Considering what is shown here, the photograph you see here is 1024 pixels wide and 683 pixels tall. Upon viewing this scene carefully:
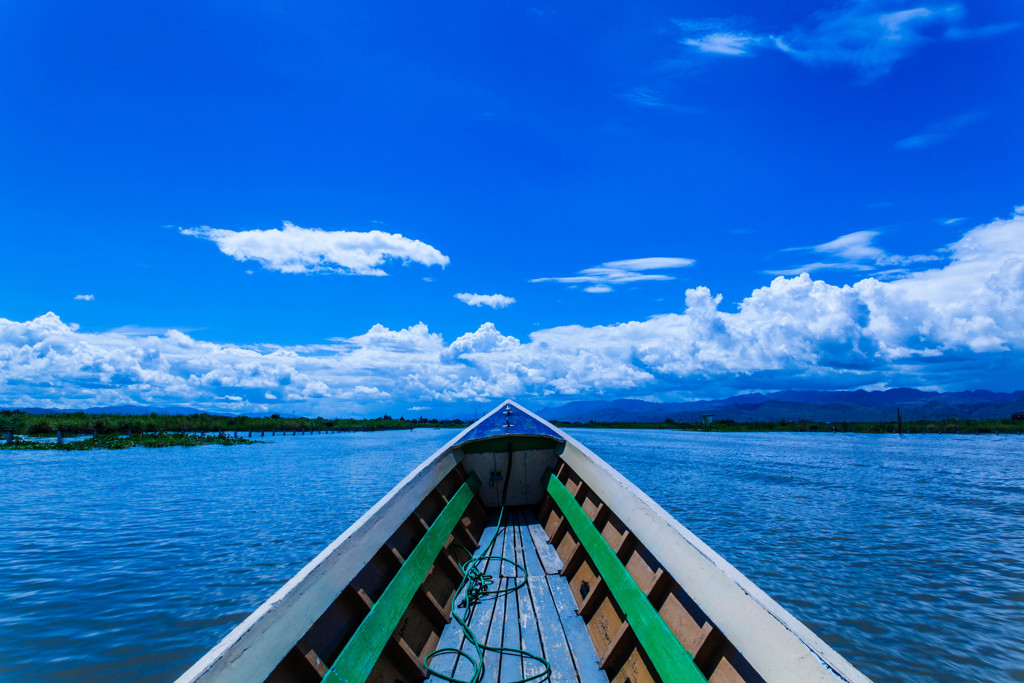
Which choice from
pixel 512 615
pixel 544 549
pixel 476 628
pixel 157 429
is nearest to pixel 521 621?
pixel 512 615

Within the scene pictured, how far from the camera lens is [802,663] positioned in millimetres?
1957

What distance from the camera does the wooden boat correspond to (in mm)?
2242

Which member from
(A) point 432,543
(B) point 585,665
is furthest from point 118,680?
(B) point 585,665

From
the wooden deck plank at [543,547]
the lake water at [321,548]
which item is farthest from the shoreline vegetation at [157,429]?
the wooden deck plank at [543,547]

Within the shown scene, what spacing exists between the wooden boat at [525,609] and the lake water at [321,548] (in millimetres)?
4107

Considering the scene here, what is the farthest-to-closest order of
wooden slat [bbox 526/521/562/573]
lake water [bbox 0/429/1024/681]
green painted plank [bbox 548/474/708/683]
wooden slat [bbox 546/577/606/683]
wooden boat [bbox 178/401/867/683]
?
lake water [bbox 0/429/1024/681]
wooden slat [bbox 526/521/562/573]
wooden slat [bbox 546/577/606/683]
green painted plank [bbox 548/474/708/683]
wooden boat [bbox 178/401/867/683]

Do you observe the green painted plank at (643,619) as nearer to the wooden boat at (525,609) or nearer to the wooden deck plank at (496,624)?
the wooden boat at (525,609)

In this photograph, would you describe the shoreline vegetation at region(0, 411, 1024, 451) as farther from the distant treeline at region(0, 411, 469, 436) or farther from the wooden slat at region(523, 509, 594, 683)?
the wooden slat at region(523, 509, 594, 683)

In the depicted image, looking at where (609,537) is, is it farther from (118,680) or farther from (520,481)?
(118,680)

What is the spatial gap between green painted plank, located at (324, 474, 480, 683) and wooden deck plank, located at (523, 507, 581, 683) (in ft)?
3.17

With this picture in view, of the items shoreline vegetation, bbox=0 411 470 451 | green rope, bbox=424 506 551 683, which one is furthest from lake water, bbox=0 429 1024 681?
shoreline vegetation, bbox=0 411 470 451

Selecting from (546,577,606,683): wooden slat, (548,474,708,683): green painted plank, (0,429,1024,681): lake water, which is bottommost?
(0,429,1024,681): lake water

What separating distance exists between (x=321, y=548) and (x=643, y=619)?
9.87 metres

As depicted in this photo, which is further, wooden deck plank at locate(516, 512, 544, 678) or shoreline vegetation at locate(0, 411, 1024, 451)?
shoreline vegetation at locate(0, 411, 1024, 451)
